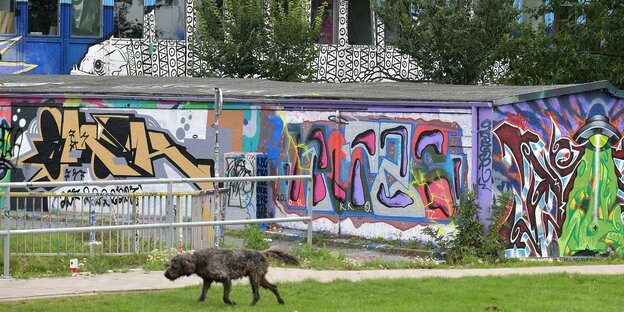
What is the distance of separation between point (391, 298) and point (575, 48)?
17007 mm

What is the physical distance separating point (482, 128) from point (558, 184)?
1.78 m

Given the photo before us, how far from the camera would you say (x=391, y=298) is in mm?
12430

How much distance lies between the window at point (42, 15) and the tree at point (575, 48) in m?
19.5

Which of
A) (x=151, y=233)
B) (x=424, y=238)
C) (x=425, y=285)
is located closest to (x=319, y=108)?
(x=424, y=238)

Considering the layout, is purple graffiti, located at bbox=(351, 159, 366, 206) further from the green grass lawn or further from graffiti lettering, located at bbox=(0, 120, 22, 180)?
graffiti lettering, located at bbox=(0, 120, 22, 180)

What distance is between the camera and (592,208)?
65.4 ft

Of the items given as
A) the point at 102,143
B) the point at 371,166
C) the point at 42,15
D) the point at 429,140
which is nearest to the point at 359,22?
the point at 42,15

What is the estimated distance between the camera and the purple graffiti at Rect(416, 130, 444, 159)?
19.8m

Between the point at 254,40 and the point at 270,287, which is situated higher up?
the point at 254,40

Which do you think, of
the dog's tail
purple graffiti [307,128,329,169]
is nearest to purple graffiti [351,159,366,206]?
purple graffiti [307,128,329,169]

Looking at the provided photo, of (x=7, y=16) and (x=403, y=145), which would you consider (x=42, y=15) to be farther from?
(x=403, y=145)

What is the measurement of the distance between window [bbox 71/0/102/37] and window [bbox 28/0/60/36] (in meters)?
0.74

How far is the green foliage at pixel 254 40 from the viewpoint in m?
35.7

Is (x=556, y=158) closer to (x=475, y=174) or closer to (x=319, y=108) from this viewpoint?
(x=475, y=174)
